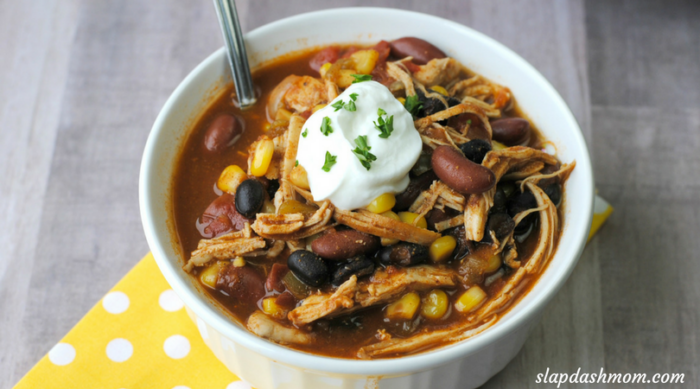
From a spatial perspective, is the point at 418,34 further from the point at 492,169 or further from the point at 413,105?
the point at 492,169

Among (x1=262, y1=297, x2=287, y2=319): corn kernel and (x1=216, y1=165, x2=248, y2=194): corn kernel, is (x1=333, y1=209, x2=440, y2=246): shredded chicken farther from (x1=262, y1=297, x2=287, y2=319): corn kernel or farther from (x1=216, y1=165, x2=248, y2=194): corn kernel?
(x1=216, y1=165, x2=248, y2=194): corn kernel

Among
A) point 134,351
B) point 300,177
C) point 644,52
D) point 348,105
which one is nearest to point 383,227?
point 300,177

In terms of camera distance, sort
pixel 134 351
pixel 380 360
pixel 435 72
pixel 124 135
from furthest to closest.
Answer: pixel 124 135
pixel 435 72
pixel 134 351
pixel 380 360

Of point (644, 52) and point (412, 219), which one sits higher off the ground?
point (412, 219)

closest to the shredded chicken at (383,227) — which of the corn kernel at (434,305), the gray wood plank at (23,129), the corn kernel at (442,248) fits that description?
the corn kernel at (442,248)

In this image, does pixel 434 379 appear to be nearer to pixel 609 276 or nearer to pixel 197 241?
pixel 197 241

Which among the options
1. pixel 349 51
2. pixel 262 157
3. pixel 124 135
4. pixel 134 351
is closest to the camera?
pixel 262 157

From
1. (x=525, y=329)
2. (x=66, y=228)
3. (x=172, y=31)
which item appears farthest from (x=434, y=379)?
(x=172, y=31)
